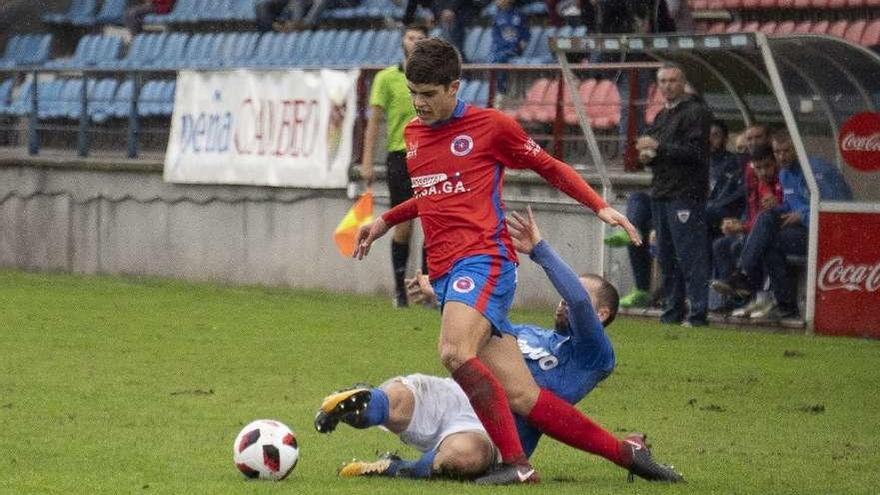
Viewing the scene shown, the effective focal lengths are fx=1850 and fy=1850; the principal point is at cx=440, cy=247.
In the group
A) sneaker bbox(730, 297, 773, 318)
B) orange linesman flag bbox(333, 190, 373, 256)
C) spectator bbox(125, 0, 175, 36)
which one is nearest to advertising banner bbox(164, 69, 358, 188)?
orange linesman flag bbox(333, 190, 373, 256)

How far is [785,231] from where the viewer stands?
14609 mm

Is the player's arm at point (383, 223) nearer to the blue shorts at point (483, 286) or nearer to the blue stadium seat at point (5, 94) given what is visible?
the blue shorts at point (483, 286)

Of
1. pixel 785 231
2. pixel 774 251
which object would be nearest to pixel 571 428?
pixel 774 251

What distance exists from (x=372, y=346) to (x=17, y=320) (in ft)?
10.7

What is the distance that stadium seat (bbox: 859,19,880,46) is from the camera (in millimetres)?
18109

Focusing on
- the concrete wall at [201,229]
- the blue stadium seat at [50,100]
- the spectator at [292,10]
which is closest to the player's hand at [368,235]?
the concrete wall at [201,229]

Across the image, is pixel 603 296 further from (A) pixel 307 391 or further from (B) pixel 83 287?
(B) pixel 83 287

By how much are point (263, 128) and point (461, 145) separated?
41.7 feet

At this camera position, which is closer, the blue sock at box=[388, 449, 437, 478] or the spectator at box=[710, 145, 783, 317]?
the blue sock at box=[388, 449, 437, 478]

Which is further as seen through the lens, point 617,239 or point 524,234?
point 617,239

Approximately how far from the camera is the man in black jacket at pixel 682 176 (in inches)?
568

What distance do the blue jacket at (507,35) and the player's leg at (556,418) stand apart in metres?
13.2

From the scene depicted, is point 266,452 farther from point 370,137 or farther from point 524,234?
point 370,137

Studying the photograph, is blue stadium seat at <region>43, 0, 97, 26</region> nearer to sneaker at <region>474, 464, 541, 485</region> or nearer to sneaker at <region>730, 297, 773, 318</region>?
sneaker at <region>730, 297, 773, 318</region>
